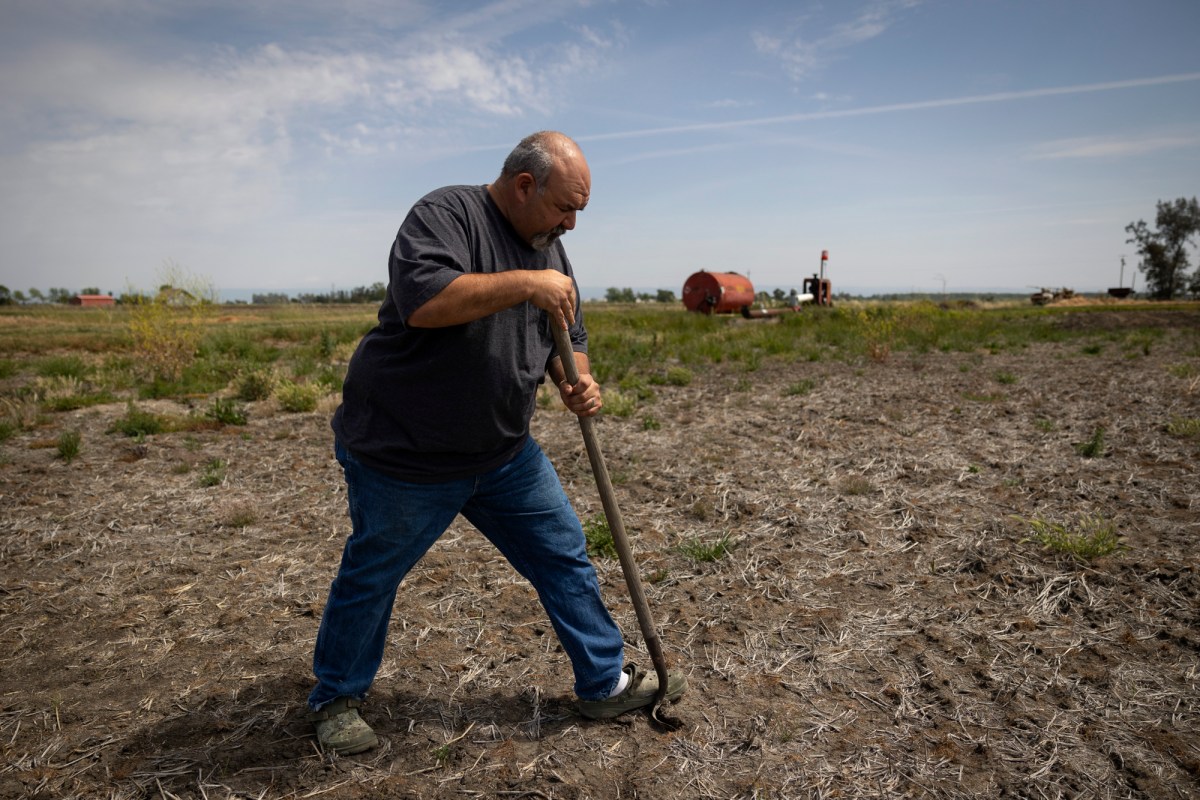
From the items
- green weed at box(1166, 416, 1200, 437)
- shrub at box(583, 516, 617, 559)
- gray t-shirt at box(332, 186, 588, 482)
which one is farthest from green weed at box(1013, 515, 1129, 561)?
gray t-shirt at box(332, 186, 588, 482)

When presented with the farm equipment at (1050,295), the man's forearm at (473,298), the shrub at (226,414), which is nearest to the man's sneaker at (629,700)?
the man's forearm at (473,298)

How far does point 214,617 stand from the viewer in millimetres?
3900

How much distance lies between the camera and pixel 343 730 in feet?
8.98

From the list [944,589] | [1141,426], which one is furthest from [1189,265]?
[944,589]

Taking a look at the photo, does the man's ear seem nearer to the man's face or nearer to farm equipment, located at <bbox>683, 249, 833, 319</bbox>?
the man's face

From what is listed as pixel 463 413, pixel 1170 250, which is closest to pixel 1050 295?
pixel 1170 250

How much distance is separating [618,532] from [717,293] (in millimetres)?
24279

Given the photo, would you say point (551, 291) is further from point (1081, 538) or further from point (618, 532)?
point (1081, 538)

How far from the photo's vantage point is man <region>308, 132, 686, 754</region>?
2297mm

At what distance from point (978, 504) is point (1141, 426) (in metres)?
3.51

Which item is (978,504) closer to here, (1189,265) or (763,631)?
(763,631)

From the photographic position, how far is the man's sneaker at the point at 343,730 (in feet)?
8.93

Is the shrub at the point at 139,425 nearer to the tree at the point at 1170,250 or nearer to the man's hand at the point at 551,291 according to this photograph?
the man's hand at the point at 551,291

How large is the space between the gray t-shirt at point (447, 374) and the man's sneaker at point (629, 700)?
1.13 m
